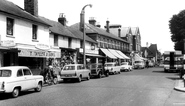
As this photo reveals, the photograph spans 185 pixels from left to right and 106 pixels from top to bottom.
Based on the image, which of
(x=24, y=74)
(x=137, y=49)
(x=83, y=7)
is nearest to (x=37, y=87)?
(x=24, y=74)

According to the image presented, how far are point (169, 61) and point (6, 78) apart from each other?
28546 mm

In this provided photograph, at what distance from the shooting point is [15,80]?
11008 mm

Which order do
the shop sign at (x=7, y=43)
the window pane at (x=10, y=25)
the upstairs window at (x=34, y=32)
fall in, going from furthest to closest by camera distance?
1. the upstairs window at (x=34, y=32)
2. the window pane at (x=10, y=25)
3. the shop sign at (x=7, y=43)

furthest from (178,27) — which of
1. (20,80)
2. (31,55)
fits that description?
(20,80)

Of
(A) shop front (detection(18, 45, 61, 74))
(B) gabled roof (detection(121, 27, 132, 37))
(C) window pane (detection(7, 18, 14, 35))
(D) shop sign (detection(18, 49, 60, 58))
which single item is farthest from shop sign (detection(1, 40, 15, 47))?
(B) gabled roof (detection(121, 27, 132, 37))

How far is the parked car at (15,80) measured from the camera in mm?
10494

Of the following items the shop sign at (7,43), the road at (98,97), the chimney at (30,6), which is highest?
the chimney at (30,6)

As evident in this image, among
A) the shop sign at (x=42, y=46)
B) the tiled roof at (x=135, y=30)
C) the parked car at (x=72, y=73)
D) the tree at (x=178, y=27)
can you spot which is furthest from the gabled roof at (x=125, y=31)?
the parked car at (x=72, y=73)

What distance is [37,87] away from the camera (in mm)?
13211

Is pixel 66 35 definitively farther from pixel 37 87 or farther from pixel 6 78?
pixel 6 78

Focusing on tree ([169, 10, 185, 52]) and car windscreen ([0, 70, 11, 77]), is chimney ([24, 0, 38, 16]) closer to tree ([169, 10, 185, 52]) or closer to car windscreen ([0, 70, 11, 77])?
car windscreen ([0, 70, 11, 77])

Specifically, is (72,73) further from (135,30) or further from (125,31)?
(135,30)

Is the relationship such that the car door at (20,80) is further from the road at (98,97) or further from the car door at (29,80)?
the road at (98,97)

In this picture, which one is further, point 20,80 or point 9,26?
point 9,26
